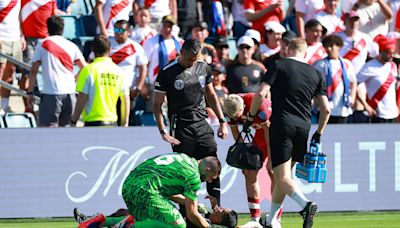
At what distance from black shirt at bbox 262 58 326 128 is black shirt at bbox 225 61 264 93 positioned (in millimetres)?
3941

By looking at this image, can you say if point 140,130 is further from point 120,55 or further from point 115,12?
point 115,12

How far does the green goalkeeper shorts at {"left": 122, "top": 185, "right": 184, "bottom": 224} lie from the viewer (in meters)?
9.95

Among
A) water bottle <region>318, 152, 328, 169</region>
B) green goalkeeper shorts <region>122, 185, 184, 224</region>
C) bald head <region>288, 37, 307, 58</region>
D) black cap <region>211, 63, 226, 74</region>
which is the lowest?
water bottle <region>318, 152, 328, 169</region>

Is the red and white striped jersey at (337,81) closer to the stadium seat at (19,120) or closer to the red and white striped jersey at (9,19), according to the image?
the stadium seat at (19,120)

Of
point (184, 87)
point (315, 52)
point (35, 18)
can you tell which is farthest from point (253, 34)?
point (184, 87)

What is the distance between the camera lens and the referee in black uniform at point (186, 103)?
1180 centimetres

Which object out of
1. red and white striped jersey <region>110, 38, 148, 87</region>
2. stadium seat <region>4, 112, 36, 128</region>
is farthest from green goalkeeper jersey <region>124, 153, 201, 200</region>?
red and white striped jersey <region>110, 38, 148, 87</region>

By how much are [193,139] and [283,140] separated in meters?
1.16

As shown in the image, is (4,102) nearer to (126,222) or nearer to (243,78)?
(243,78)

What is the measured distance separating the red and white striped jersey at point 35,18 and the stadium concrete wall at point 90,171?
121 inches

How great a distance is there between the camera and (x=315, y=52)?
54.4 ft

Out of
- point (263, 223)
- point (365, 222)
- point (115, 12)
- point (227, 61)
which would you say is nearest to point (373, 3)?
point (227, 61)

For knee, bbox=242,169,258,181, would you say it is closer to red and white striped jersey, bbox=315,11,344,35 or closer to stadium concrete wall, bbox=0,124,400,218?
stadium concrete wall, bbox=0,124,400,218

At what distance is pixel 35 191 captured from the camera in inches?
541
